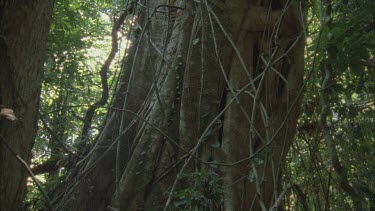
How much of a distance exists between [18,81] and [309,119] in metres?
2.91

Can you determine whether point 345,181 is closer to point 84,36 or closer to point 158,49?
point 158,49

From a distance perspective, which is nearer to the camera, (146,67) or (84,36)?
(146,67)

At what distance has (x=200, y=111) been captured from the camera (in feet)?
9.50

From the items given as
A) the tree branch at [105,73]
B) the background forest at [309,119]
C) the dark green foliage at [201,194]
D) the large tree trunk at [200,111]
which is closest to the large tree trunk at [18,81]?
the background forest at [309,119]

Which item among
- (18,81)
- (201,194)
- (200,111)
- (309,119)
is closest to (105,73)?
(200,111)

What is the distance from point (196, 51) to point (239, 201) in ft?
3.62

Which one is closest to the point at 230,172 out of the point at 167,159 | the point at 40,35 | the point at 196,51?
the point at 167,159

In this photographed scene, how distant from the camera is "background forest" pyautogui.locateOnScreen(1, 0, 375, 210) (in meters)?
2.13

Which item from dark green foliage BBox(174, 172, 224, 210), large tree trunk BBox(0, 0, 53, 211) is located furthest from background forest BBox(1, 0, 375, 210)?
large tree trunk BBox(0, 0, 53, 211)

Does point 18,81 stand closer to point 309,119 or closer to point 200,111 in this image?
point 200,111

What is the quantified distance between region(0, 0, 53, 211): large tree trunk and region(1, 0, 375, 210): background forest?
134 mm

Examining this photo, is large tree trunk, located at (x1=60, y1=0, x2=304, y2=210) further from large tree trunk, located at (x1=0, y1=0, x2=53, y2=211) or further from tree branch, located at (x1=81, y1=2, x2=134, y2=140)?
large tree trunk, located at (x1=0, y1=0, x2=53, y2=211)

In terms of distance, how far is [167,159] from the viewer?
2.86 meters

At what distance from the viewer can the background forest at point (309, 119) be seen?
2.13 metres
